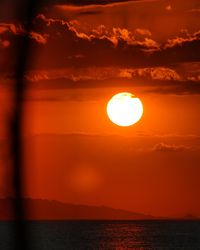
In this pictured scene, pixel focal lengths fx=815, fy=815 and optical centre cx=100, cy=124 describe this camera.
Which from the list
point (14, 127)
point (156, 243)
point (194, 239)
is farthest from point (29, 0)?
point (194, 239)

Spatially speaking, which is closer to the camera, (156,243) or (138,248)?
(138,248)

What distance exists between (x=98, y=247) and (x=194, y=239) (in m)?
23.7

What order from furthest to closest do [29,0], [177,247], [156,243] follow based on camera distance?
1. [156,243]
2. [177,247]
3. [29,0]

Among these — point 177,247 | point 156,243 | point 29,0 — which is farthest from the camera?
point 156,243

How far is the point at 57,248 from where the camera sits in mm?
84938

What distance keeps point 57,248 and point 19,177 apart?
78.4m

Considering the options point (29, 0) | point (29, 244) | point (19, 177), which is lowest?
point (29, 244)

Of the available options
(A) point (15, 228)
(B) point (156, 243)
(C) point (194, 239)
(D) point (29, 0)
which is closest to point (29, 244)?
(A) point (15, 228)

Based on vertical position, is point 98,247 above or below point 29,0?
above

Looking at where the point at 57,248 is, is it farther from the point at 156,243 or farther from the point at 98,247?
the point at 156,243

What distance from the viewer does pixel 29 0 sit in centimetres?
809

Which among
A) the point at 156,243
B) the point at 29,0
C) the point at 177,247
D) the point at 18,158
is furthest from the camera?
the point at 156,243

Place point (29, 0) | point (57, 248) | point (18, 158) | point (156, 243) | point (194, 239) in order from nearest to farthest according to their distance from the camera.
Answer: point (18, 158), point (29, 0), point (57, 248), point (156, 243), point (194, 239)

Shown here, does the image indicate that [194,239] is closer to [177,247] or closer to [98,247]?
[177,247]
